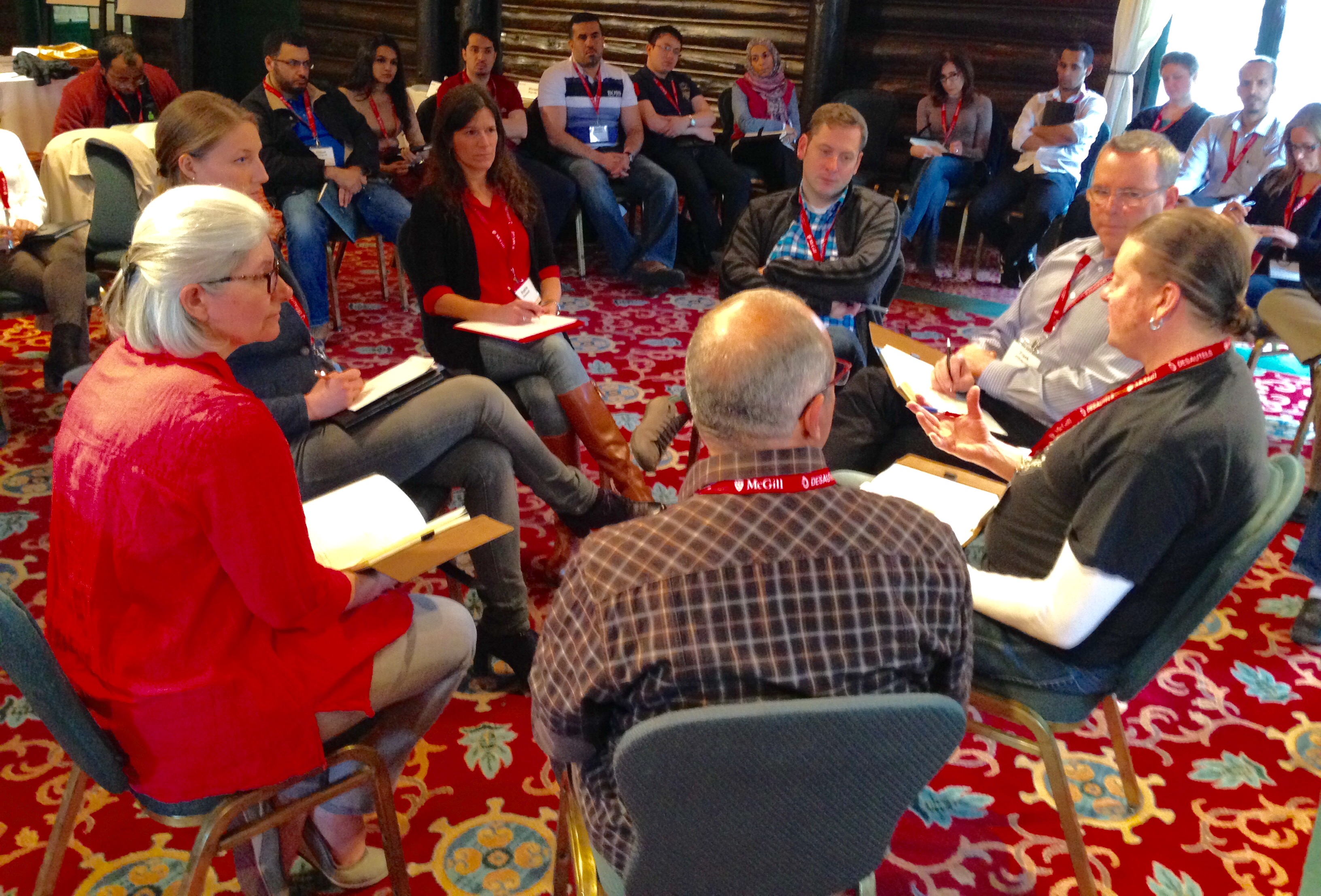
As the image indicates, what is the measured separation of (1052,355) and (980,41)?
18.0 feet

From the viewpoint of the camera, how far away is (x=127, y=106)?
583 cm

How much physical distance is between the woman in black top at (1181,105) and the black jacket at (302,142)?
4472 millimetres

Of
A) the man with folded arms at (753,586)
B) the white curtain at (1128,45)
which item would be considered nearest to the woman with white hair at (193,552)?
the man with folded arms at (753,586)

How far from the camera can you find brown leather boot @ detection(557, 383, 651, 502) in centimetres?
303

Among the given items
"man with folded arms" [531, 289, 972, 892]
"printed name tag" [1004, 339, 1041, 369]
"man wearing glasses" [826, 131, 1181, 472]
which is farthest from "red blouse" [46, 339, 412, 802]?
"printed name tag" [1004, 339, 1041, 369]

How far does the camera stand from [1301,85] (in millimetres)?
6367

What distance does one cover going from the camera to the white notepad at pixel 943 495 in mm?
2070

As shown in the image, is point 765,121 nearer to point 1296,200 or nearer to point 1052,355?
point 1296,200

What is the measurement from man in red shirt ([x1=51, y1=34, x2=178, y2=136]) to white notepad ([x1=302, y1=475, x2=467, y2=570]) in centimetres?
458

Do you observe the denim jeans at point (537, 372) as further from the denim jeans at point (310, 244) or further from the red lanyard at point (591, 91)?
the red lanyard at point (591, 91)

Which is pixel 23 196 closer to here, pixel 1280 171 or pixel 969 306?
pixel 969 306

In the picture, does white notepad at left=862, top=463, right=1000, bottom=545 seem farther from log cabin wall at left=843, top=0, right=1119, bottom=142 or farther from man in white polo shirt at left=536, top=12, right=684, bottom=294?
log cabin wall at left=843, top=0, right=1119, bottom=142

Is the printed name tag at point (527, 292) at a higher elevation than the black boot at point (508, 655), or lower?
higher

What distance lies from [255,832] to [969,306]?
202 inches
